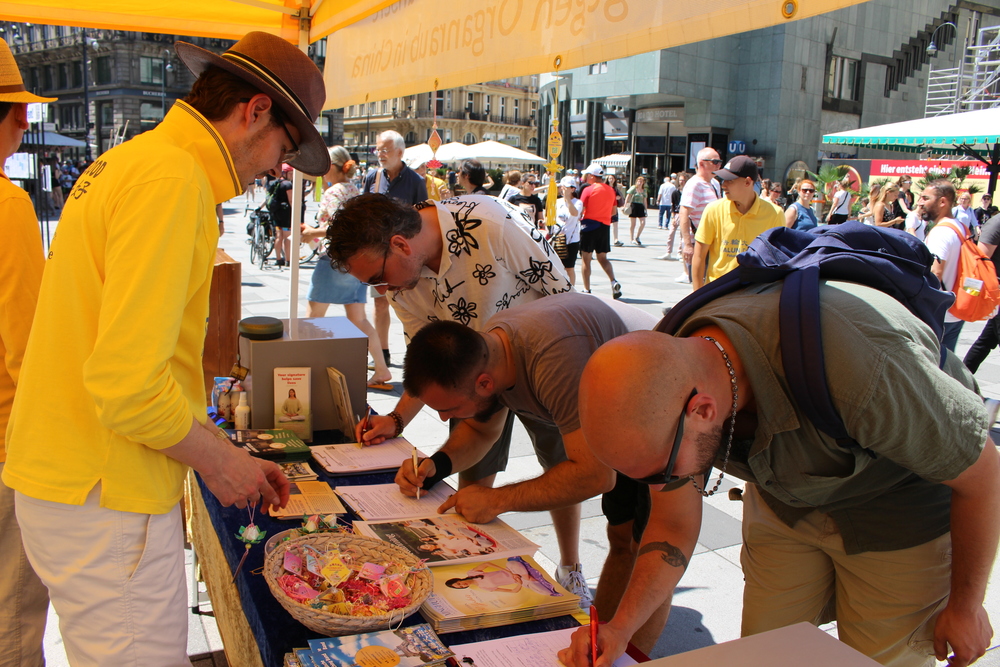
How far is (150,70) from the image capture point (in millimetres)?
47406

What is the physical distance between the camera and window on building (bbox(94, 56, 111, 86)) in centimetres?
4756

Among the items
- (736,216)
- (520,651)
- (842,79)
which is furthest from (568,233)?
(842,79)

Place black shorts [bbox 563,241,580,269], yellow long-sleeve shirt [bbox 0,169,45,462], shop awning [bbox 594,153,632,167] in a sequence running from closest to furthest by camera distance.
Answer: yellow long-sleeve shirt [bbox 0,169,45,462], black shorts [bbox 563,241,580,269], shop awning [bbox 594,153,632,167]

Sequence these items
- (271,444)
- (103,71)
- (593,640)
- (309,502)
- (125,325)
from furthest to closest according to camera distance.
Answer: (103,71)
(271,444)
(309,502)
(593,640)
(125,325)

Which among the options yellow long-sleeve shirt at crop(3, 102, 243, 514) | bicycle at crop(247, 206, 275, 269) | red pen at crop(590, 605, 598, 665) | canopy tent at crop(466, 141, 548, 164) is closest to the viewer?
yellow long-sleeve shirt at crop(3, 102, 243, 514)

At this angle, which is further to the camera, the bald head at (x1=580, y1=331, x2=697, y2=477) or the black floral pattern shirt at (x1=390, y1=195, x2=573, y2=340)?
the black floral pattern shirt at (x1=390, y1=195, x2=573, y2=340)

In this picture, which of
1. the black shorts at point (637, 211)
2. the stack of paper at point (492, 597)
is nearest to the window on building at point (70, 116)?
the black shorts at point (637, 211)

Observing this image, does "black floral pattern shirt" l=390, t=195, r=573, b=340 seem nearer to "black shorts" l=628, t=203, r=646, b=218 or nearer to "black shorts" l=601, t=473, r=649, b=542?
"black shorts" l=601, t=473, r=649, b=542

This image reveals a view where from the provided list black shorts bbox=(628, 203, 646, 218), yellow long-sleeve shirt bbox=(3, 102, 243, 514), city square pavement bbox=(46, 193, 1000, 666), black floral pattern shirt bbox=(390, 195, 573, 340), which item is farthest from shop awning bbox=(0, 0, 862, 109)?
black shorts bbox=(628, 203, 646, 218)

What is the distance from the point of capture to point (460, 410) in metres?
1.86

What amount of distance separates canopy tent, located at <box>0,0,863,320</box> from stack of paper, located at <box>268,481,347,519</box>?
118 cm

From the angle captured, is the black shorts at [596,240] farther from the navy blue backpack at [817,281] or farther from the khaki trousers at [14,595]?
the khaki trousers at [14,595]

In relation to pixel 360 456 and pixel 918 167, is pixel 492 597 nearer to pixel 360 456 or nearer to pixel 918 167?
pixel 360 456

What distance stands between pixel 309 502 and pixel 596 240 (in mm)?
7842
